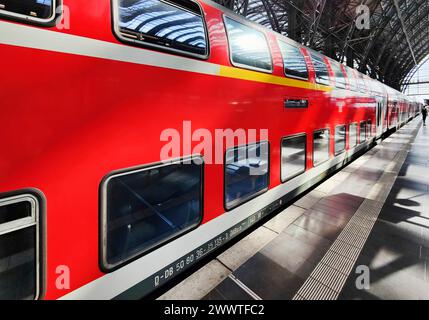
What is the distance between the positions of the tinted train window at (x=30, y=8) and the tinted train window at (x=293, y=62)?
312 cm

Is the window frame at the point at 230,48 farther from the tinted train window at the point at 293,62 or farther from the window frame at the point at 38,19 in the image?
the window frame at the point at 38,19

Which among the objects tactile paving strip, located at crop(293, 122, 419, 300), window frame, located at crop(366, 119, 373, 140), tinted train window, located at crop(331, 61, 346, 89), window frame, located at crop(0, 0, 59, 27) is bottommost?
tactile paving strip, located at crop(293, 122, 419, 300)

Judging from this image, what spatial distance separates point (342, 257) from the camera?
304 cm

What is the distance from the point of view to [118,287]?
6.39 feet

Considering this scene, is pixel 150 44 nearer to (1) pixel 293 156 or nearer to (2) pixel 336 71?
(1) pixel 293 156

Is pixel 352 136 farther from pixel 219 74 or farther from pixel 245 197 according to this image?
pixel 219 74

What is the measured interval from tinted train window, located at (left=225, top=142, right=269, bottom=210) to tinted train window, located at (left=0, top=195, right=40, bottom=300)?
73.4 inches

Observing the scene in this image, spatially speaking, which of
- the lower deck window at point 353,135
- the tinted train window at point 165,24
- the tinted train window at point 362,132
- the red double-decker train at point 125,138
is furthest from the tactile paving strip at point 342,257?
the tinted train window at point 362,132

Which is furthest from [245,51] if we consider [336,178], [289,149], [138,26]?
[336,178]

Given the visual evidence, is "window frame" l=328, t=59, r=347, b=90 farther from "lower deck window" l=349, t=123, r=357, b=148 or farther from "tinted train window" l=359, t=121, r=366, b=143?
"tinted train window" l=359, t=121, r=366, b=143

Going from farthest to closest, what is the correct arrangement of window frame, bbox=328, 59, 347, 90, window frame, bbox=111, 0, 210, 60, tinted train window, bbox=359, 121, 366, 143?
1. tinted train window, bbox=359, 121, 366, 143
2. window frame, bbox=328, 59, 347, 90
3. window frame, bbox=111, 0, 210, 60

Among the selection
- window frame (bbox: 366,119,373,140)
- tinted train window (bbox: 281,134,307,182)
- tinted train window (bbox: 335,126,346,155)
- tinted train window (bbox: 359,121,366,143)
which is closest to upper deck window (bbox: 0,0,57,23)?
tinted train window (bbox: 281,134,307,182)

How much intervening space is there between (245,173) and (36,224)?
2541 millimetres

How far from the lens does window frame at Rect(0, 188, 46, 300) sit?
4.43 feet
